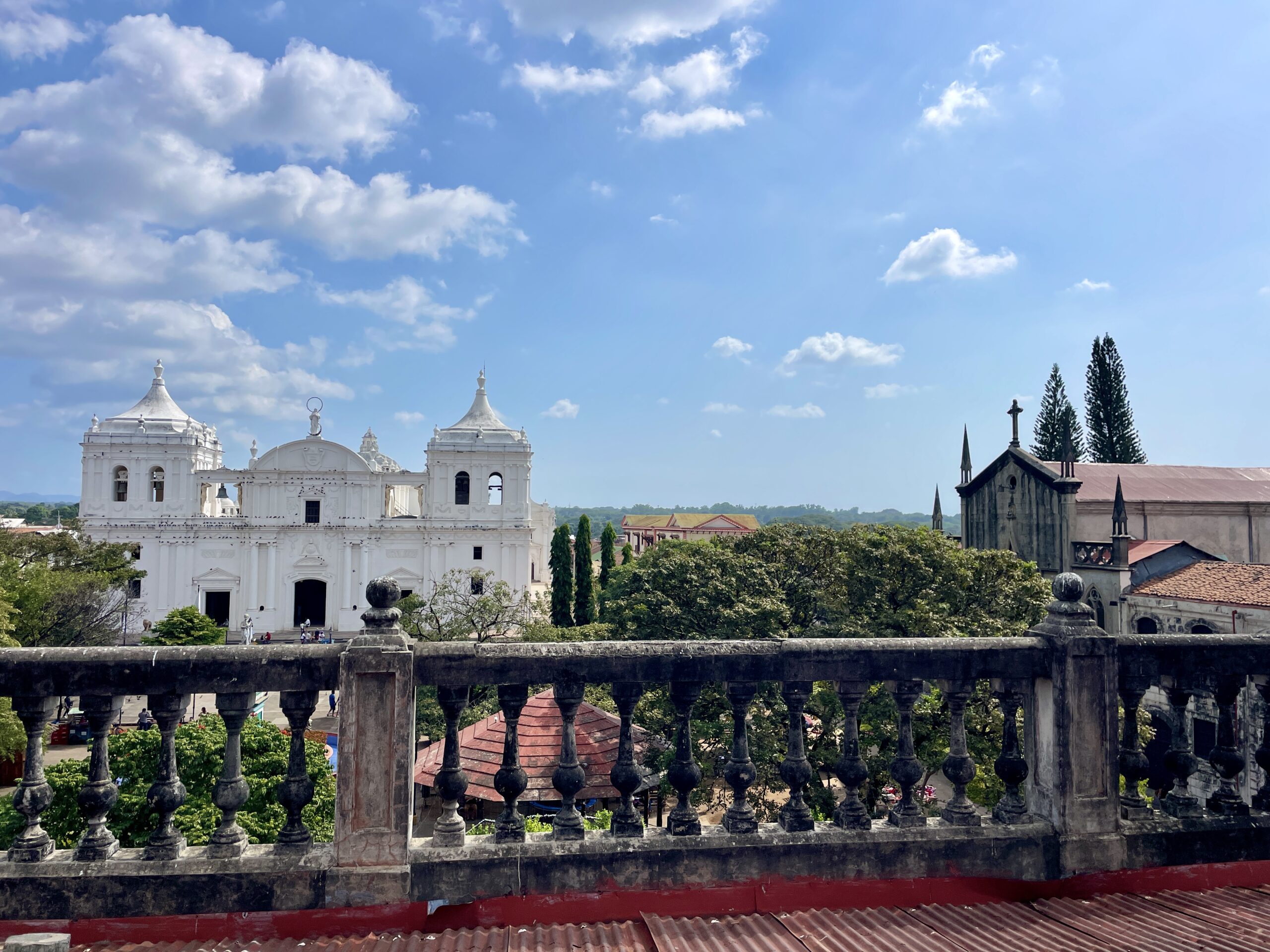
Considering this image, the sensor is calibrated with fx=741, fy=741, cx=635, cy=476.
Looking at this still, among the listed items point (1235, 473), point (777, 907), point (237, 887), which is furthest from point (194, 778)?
point (1235, 473)

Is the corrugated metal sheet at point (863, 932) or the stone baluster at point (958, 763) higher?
the stone baluster at point (958, 763)

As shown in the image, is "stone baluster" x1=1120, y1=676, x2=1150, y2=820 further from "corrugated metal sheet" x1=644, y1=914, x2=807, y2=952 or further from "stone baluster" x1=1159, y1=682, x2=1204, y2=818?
"corrugated metal sheet" x1=644, y1=914, x2=807, y2=952

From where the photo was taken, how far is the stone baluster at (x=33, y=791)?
3201 mm

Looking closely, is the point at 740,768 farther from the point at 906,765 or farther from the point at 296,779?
the point at 296,779

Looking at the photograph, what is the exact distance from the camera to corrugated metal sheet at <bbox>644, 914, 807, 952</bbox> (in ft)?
9.98

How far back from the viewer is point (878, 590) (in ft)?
61.9

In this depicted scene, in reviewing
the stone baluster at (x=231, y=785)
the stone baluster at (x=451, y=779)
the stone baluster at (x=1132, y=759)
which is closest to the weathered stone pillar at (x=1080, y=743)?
the stone baluster at (x=1132, y=759)

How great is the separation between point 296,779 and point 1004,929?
3268 millimetres

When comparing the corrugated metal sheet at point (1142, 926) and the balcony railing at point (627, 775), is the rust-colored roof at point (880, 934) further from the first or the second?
the balcony railing at point (627, 775)

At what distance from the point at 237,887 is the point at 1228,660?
4983 mm

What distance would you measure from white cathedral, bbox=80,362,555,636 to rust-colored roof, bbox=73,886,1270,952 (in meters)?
38.0

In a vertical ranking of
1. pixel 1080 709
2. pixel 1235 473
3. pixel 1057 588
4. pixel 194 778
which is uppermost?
pixel 1235 473

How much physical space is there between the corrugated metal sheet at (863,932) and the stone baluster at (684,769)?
55 cm

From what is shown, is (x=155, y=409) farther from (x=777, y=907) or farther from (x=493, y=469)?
(x=777, y=907)
